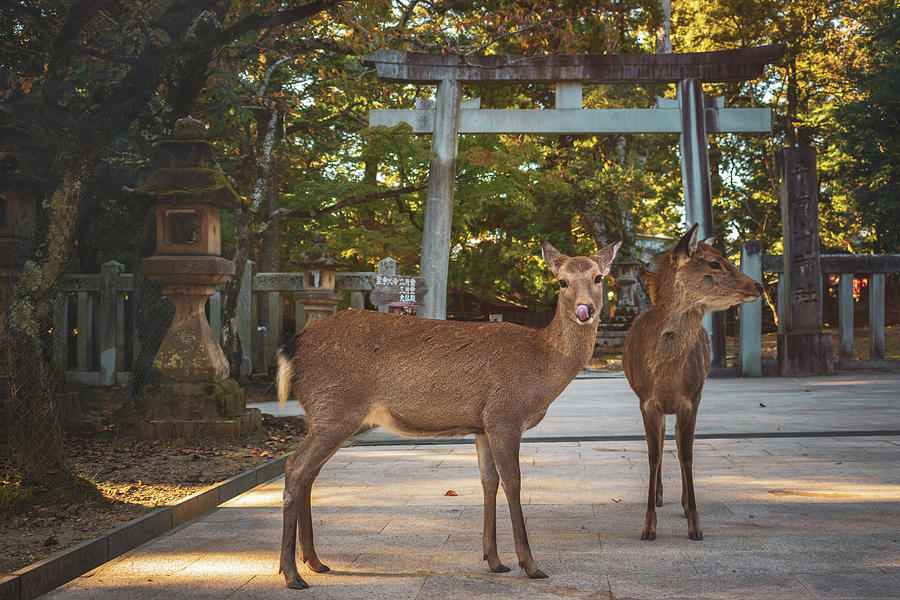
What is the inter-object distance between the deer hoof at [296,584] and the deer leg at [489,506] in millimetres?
954

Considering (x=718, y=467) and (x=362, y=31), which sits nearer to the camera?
(x=718, y=467)

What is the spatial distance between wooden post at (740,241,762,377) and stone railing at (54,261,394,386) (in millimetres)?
7935

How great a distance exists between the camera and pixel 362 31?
9.54 m

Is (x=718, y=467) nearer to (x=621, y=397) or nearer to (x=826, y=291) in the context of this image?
(x=621, y=397)

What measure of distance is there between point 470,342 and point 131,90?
13.8 ft

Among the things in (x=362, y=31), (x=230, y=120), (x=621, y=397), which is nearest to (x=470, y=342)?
(x=362, y=31)

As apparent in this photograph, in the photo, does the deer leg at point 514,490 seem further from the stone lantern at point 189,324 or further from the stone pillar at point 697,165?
the stone pillar at point 697,165

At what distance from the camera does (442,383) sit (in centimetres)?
447

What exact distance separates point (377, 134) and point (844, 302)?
34.8 feet

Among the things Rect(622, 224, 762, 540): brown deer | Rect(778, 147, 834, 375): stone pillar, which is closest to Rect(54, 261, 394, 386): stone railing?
Rect(778, 147, 834, 375): stone pillar

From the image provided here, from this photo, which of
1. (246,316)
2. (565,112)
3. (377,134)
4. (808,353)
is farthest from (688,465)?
(377,134)

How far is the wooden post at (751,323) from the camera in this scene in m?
17.6

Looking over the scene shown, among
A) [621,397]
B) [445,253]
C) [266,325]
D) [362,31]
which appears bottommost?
[621,397]

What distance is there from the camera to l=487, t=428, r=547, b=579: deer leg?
4277 mm
